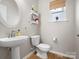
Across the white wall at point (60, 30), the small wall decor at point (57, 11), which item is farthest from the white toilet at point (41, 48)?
the small wall decor at point (57, 11)

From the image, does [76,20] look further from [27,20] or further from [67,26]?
[27,20]

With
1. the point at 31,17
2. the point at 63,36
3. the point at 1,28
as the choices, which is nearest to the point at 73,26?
the point at 63,36

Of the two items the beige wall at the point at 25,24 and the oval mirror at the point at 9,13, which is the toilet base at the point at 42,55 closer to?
the beige wall at the point at 25,24

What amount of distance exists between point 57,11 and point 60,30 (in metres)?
0.60

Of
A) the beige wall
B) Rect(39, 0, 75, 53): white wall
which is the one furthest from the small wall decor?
the beige wall

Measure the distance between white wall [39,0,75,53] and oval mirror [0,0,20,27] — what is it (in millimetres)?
1167

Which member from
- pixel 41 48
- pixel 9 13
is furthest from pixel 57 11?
pixel 9 13

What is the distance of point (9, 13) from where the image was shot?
2.41m

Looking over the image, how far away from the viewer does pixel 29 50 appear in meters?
3.11

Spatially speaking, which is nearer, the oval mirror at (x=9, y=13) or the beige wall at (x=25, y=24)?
the oval mirror at (x=9, y=13)

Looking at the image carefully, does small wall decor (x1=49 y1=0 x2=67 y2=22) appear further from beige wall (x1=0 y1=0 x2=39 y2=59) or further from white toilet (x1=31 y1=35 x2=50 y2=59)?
white toilet (x1=31 y1=35 x2=50 y2=59)

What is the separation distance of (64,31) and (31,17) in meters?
1.17

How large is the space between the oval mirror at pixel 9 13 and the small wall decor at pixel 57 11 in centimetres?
114

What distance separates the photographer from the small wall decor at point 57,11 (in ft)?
9.14
